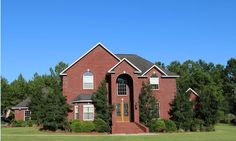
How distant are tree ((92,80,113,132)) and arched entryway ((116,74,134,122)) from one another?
2456 millimetres

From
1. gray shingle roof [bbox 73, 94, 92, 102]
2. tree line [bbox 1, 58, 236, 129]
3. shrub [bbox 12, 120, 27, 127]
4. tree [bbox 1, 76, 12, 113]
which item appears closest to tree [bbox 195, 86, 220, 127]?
tree line [bbox 1, 58, 236, 129]

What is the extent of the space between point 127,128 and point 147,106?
4.54 meters

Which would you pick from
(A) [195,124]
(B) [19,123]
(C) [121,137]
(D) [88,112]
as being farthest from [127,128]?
(B) [19,123]

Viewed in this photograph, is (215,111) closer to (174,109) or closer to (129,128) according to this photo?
(174,109)

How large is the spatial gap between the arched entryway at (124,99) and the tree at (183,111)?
17.8 feet

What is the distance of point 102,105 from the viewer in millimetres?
51594

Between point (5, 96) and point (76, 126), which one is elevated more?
point (5, 96)

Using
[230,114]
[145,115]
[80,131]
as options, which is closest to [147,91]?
[145,115]

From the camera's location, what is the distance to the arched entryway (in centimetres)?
5391

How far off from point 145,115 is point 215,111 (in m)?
8.75

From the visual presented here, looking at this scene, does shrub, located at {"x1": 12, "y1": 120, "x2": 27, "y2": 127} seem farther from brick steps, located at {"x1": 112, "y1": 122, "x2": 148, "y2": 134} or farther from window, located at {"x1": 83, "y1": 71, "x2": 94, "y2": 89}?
brick steps, located at {"x1": 112, "y1": 122, "x2": 148, "y2": 134}

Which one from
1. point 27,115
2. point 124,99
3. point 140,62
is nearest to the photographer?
point 124,99

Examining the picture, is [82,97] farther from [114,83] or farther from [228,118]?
[228,118]

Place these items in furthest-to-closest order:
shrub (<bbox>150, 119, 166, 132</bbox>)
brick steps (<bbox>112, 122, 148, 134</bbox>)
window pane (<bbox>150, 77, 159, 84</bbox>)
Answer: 1. window pane (<bbox>150, 77, 159, 84</bbox>)
2. shrub (<bbox>150, 119, 166, 132</bbox>)
3. brick steps (<bbox>112, 122, 148, 134</bbox>)
